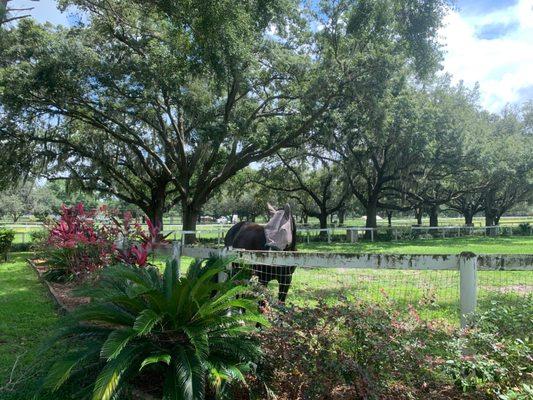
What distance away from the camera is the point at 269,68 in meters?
16.9

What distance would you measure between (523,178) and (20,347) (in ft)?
116

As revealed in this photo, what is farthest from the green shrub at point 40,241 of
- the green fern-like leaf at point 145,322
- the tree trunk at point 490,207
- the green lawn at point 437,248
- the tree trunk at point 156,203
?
the tree trunk at point 490,207

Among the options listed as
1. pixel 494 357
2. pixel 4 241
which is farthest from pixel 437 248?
pixel 494 357

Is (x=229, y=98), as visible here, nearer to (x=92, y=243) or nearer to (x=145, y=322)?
(x=92, y=243)

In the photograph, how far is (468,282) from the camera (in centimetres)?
368

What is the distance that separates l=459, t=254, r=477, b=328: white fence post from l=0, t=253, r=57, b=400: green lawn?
3.80m

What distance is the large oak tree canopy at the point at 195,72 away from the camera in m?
9.12

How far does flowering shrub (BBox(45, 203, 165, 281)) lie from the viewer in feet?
23.2

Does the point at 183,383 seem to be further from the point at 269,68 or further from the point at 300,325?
the point at 269,68

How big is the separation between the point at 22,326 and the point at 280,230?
3.92 meters

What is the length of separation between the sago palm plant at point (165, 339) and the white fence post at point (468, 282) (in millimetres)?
1698

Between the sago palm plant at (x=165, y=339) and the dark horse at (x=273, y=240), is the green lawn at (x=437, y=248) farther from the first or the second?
the sago palm plant at (x=165, y=339)

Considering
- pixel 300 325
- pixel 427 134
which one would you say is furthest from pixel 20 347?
pixel 427 134

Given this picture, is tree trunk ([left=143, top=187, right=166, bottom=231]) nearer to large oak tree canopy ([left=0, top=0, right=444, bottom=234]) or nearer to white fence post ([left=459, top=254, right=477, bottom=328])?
large oak tree canopy ([left=0, top=0, right=444, bottom=234])
